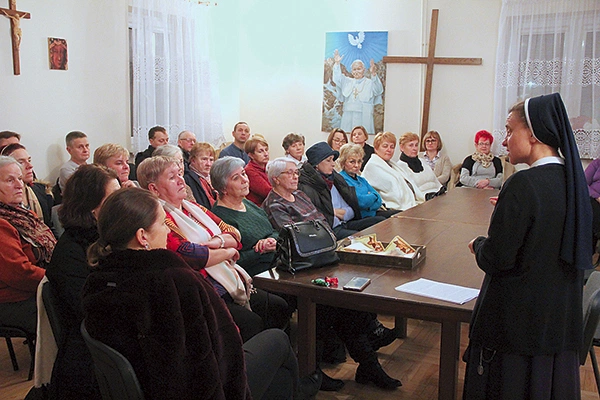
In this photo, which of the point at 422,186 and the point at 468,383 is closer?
the point at 468,383

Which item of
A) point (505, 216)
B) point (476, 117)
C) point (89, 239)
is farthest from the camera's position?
point (476, 117)

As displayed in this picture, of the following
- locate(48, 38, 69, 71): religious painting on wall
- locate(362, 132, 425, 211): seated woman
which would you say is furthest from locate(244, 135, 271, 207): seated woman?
locate(48, 38, 69, 71): religious painting on wall

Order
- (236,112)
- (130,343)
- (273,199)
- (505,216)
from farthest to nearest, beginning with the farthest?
1. (236,112)
2. (273,199)
3. (505,216)
4. (130,343)

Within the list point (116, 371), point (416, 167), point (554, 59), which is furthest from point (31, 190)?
point (554, 59)

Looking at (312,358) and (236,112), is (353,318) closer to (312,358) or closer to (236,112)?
(312,358)

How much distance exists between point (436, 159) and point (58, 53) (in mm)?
4184

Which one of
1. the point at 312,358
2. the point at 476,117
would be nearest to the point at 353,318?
the point at 312,358

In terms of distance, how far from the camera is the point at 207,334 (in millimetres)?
1808

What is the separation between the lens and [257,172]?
4.95 m

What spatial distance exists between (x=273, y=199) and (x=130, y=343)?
2111 millimetres

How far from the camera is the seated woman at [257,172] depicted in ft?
15.8

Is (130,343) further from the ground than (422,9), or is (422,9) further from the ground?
(422,9)

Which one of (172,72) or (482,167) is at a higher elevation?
(172,72)

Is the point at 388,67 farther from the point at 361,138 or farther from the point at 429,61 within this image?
the point at 361,138
